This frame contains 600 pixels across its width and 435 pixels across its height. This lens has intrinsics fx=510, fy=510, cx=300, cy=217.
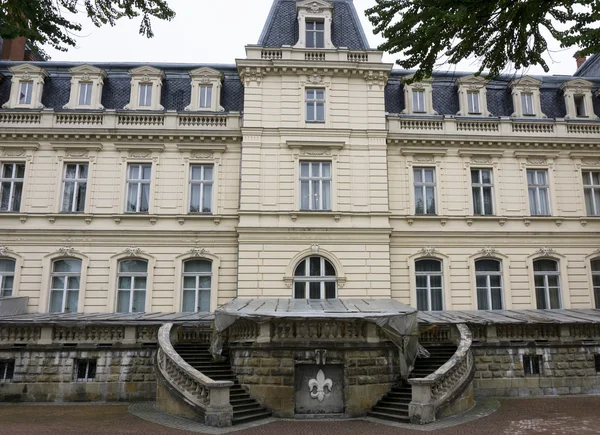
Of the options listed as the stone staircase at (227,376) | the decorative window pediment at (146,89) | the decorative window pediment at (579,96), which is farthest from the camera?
the decorative window pediment at (579,96)

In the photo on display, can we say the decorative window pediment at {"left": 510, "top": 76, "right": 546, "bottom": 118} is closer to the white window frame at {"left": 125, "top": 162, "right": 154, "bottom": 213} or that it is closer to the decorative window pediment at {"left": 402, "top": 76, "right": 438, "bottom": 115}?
the decorative window pediment at {"left": 402, "top": 76, "right": 438, "bottom": 115}

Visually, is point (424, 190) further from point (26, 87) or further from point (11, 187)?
point (26, 87)

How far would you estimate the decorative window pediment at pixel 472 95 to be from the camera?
2423 centimetres

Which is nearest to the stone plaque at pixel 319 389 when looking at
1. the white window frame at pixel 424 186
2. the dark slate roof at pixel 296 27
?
the white window frame at pixel 424 186

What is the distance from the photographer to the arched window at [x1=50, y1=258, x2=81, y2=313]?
21312mm

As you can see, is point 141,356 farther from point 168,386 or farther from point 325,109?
point 325,109

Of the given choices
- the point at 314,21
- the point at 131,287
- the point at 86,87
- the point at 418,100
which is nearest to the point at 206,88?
the point at 86,87

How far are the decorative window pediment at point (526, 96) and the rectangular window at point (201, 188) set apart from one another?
48.2ft

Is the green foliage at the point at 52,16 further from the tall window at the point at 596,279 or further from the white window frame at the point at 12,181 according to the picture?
the tall window at the point at 596,279

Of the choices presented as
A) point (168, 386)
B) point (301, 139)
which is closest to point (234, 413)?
point (168, 386)

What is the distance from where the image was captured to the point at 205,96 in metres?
23.8

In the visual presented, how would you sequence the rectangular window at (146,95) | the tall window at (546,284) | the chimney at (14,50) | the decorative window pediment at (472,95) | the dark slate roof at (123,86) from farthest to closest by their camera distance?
the chimney at (14,50) → the decorative window pediment at (472,95) → the dark slate roof at (123,86) → the rectangular window at (146,95) → the tall window at (546,284)

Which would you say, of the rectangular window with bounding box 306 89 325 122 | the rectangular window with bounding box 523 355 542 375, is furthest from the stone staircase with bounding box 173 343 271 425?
the rectangular window with bounding box 306 89 325 122

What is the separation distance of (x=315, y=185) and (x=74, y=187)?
34.6 ft
